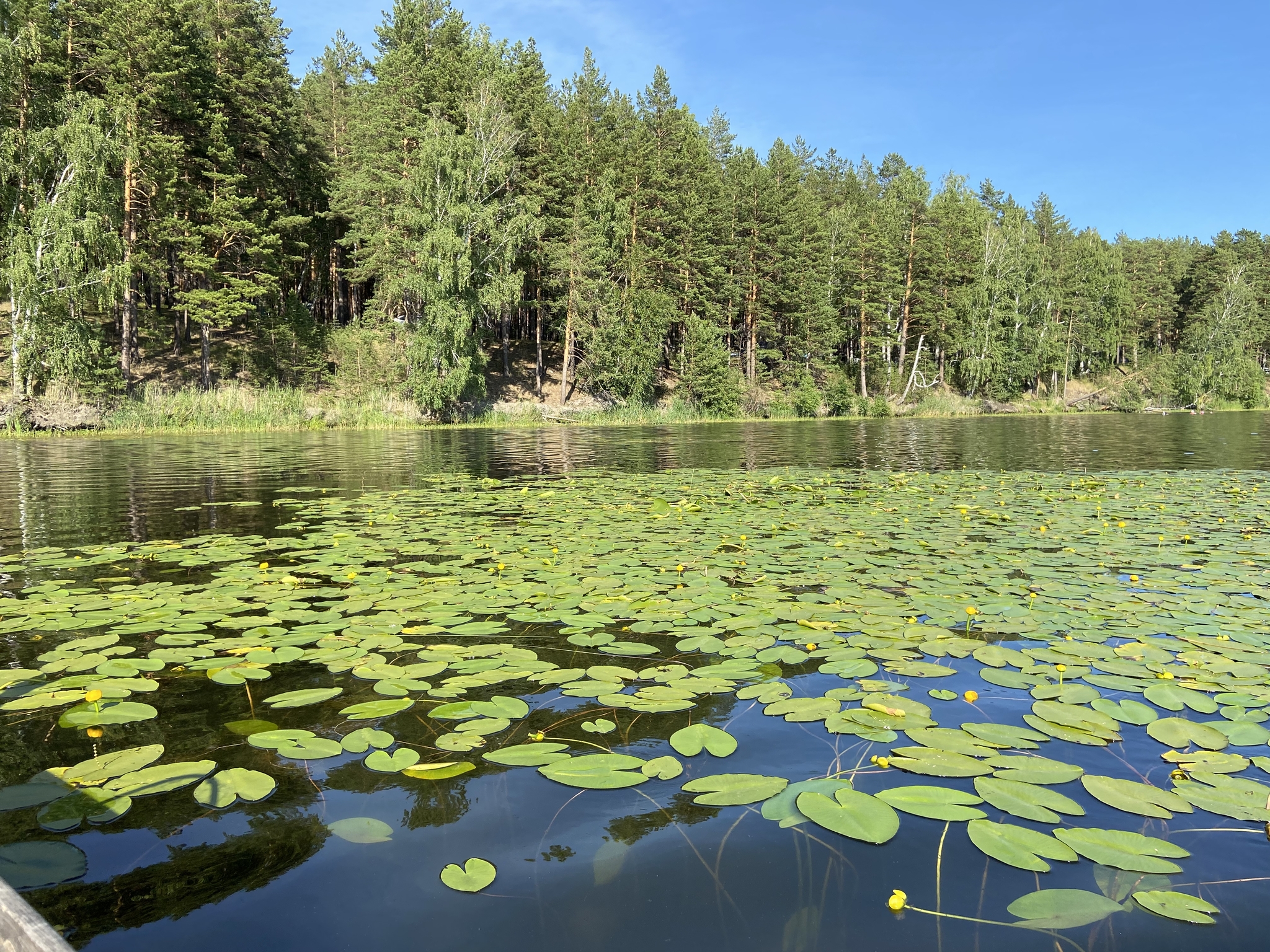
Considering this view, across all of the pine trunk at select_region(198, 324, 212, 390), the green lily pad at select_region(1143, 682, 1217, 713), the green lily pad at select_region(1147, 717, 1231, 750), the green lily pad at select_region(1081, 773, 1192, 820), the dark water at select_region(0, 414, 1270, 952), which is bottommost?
the dark water at select_region(0, 414, 1270, 952)

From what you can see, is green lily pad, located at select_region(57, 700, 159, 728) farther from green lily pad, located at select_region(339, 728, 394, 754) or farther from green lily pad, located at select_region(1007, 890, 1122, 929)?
green lily pad, located at select_region(1007, 890, 1122, 929)

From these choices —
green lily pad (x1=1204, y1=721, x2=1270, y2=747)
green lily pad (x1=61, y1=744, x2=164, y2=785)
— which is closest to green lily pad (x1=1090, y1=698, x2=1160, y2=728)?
green lily pad (x1=1204, y1=721, x2=1270, y2=747)

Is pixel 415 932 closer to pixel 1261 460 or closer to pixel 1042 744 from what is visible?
pixel 1042 744

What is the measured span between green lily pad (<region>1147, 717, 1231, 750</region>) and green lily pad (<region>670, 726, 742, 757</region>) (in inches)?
68.6

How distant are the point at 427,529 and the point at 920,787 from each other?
20.3ft

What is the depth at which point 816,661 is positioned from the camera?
3.93 meters

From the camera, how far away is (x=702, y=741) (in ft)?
9.76

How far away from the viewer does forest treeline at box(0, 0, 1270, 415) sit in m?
27.4

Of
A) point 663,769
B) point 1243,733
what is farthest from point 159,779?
point 1243,733

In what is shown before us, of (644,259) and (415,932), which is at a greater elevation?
(644,259)

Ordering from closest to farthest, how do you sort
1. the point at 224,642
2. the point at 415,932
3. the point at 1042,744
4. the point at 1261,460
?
1. the point at 415,932
2. the point at 1042,744
3. the point at 224,642
4. the point at 1261,460

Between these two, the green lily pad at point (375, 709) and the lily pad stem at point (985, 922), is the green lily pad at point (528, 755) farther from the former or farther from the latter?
the lily pad stem at point (985, 922)

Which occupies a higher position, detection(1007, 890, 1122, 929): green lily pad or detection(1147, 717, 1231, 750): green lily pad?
detection(1147, 717, 1231, 750): green lily pad

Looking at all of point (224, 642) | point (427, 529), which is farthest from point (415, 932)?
point (427, 529)
